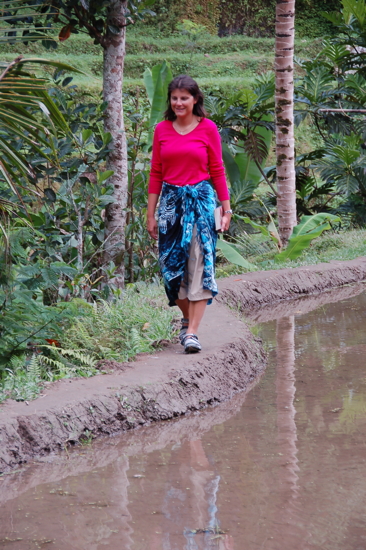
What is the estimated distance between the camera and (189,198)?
4266 mm

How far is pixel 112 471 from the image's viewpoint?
303 centimetres

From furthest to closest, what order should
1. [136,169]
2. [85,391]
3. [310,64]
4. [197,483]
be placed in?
[310,64] → [136,169] → [85,391] → [197,483]

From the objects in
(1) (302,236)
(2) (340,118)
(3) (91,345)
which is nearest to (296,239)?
(1) (302,236)

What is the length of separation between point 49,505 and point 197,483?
598 millimetres

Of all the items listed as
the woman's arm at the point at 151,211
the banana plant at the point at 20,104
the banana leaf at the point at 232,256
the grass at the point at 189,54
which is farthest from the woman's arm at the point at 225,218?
the grass at the point at 189,54

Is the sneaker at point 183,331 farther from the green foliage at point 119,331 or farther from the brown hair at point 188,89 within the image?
the brown hair at point 188,89

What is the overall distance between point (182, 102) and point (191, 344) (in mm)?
1453

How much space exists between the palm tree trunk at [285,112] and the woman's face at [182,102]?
4.53m

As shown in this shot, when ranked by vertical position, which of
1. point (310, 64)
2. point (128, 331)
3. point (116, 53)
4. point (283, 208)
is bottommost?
point (128, 331)

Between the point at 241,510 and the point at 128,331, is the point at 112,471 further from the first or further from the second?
the point at 128,331

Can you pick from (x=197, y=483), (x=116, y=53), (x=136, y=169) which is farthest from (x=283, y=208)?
(x=197, y=483)

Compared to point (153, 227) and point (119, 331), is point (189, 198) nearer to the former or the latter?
point (153, 227)

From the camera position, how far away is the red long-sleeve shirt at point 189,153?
167 inches

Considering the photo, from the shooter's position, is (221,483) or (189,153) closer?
(221,483)
